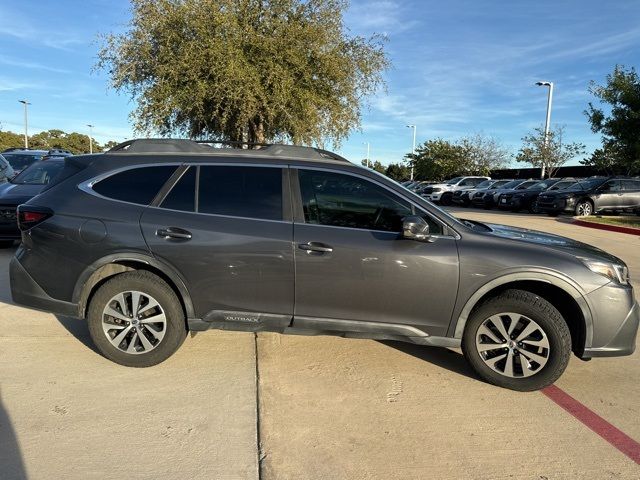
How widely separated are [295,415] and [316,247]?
123 centimetres

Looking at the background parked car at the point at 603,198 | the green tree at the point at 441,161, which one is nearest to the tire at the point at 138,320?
the background parked car at the point at 603,198

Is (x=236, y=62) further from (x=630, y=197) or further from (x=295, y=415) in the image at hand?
(x=630, y=197)

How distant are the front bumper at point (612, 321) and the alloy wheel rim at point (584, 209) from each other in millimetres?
17435

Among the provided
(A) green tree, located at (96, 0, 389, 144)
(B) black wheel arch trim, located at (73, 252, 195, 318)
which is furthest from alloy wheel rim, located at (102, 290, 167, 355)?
(A) green tree, located at (96, 0, 389, 144)

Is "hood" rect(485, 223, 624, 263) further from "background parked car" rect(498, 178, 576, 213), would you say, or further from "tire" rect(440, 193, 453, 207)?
"tire" rect(440, 193, 453, 207)

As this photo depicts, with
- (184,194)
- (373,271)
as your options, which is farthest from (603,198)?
(184,194)

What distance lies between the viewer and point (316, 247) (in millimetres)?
3779

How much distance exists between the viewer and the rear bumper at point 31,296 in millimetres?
4078

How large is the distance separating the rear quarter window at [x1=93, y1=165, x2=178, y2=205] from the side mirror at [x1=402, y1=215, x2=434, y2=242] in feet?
6.47

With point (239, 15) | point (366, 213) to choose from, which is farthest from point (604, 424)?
point (239, 15)

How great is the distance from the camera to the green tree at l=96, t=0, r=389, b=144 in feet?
45.7

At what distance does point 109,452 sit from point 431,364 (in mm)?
2646

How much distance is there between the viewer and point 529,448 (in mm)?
3068

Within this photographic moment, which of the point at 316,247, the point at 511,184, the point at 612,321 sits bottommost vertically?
the point at 612,321
